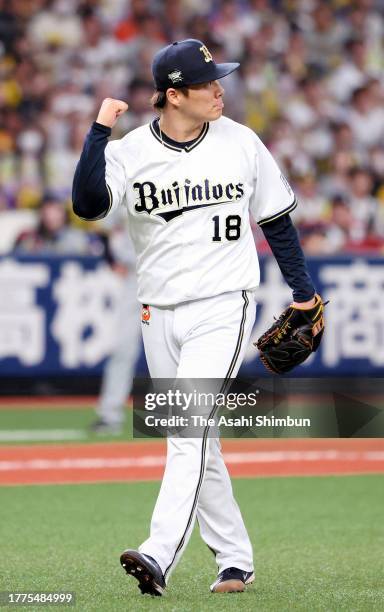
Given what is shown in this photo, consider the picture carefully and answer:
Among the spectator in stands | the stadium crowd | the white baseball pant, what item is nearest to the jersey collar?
the white baseball pant

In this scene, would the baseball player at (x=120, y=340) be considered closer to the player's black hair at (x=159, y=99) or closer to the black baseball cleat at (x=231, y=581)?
the player's black hair at (x=159, y=99)

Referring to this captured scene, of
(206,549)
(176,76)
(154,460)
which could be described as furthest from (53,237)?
→ (176,76)

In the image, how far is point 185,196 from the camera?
4.96 meters

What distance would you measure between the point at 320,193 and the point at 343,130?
3.49 feet

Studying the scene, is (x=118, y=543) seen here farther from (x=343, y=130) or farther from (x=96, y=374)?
(x=343, y=130)

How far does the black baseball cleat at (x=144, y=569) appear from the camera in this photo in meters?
4.63

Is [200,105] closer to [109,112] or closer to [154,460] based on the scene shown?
[109,112]

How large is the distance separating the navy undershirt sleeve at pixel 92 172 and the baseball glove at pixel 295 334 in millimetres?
894

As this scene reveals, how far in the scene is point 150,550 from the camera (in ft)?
15.4

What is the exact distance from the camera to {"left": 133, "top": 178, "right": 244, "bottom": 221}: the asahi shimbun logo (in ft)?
16.3

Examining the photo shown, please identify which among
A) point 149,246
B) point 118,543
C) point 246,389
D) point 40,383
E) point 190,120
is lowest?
point 40,383

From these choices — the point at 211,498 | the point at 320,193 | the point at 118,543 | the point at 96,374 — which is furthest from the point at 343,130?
the point at 211,498

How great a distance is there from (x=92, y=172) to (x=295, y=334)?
105 cm

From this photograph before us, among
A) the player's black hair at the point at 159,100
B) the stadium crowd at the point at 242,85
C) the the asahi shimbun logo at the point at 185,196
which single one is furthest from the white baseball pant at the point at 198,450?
the stadium crowd at the point at 242,85
